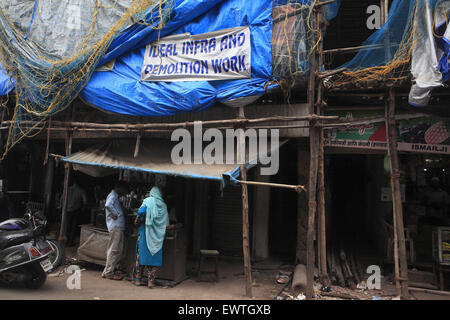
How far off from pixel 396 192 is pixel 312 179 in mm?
1422

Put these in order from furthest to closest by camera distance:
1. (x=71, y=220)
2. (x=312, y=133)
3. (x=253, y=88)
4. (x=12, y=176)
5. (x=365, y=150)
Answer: (x=12, y=176)
(x=71, y=220)
(x=365, y=150)
(x=253, y=88)
(x=312, y=133)

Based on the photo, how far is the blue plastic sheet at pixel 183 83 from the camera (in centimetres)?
639

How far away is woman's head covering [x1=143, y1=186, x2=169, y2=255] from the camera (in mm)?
6297

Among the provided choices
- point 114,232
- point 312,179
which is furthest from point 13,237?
point 312,179

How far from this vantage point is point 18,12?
8.75 metres

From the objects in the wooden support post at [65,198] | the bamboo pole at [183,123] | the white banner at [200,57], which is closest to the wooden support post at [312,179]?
the bamboo pole at [183,123]

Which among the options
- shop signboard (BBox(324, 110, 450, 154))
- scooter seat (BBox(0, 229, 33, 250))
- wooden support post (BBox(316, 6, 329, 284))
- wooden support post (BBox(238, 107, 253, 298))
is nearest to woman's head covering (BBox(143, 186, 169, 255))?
wooden support post (BBox(238, 107, 253, 298))

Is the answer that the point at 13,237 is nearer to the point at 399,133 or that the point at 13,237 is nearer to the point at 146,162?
the point at 146,162

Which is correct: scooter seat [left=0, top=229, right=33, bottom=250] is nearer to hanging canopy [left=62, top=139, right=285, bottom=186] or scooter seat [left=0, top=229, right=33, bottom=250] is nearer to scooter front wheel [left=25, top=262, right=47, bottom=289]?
scooter front wheel [left=25, top=262, right=47, bottom=289]

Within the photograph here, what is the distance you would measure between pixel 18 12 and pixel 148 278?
299 inches

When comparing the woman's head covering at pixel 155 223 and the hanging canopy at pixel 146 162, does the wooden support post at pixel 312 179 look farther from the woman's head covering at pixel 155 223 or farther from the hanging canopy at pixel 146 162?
the woman's head covering at pixel 155 223

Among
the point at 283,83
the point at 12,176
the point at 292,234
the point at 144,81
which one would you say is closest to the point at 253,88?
the point at 283,83

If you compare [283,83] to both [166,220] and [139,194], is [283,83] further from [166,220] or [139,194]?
[139,194]

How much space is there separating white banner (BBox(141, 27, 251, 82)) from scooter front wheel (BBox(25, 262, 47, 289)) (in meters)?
4.18
